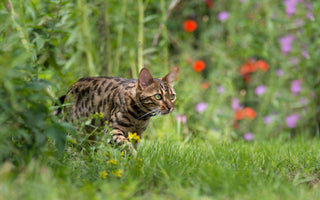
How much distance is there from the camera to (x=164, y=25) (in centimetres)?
526

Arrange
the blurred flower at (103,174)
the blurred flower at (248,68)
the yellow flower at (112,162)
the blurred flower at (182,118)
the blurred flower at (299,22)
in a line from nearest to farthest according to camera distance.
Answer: the blurred flower at (103,174)
the yellow flower at (112,162)
the blurred flower at (182,118)
the blurred flower at (299,22)
the blurred flower at (248,68)

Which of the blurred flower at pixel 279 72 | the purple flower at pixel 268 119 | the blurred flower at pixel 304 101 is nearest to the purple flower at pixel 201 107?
the purple flower at pixel 268 119

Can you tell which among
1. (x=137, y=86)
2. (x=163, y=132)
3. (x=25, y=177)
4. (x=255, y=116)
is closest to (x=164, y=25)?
(x=163, y=132)

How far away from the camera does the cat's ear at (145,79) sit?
3461 millimetres

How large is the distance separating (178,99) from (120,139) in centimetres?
188

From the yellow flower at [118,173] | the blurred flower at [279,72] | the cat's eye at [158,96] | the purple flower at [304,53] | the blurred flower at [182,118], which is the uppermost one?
the cat's eye at [158,96]

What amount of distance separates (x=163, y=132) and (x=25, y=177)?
265 cm

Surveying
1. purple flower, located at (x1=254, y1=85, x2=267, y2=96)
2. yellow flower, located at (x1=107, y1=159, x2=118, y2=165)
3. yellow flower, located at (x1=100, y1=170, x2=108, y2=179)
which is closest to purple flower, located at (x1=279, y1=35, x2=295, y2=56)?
purple flower, located at (x1=254, y1=85, x2=267, y2=96)

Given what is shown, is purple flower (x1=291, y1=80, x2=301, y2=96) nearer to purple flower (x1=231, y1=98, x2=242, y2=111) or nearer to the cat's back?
purple flower (x1=231, y1=98, x2=242, y2=111)

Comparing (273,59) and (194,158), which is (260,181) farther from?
(273,59)

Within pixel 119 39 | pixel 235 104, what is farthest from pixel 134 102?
pixel 235 104

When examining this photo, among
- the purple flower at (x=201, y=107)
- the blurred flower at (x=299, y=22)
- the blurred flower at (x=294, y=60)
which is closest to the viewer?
A: the purple flower at (x=201, y=107)

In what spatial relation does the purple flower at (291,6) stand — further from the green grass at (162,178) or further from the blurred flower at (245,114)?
the green grass at (162,178)

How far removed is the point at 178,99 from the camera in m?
4.98
